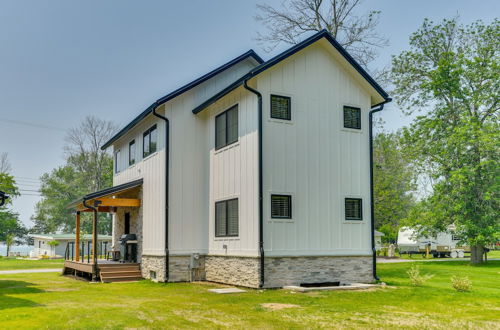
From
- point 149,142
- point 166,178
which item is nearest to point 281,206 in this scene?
point 166,178

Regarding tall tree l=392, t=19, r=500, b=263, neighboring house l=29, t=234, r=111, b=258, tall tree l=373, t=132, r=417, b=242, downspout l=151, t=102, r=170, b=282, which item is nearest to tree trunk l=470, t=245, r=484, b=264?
tall tree l=392, t=19, r=500, b=263

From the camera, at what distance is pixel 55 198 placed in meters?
67.4

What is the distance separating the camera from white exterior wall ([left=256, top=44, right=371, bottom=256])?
47.1 ft

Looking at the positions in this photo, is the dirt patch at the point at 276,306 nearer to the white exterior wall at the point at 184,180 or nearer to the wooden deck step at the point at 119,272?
the white exterior wall at the point at 184,180

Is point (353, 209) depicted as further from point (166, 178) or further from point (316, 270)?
point (166, 178)

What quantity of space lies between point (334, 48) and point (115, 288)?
10179mm

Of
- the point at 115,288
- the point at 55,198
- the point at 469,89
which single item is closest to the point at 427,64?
the point at 469,89

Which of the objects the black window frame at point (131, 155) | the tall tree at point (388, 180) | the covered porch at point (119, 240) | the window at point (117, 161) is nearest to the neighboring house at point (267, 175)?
the covered porch at point (119, 240)

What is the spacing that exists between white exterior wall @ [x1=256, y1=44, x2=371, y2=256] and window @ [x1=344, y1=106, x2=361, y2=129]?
0.19m

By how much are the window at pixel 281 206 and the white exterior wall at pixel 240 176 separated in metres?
0.52

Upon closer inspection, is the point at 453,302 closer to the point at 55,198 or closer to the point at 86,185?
the point at 86,185

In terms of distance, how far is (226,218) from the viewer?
15.8 m

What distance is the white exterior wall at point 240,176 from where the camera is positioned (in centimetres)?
1430

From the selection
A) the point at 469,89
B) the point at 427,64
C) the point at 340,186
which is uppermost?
the point at 427,64
